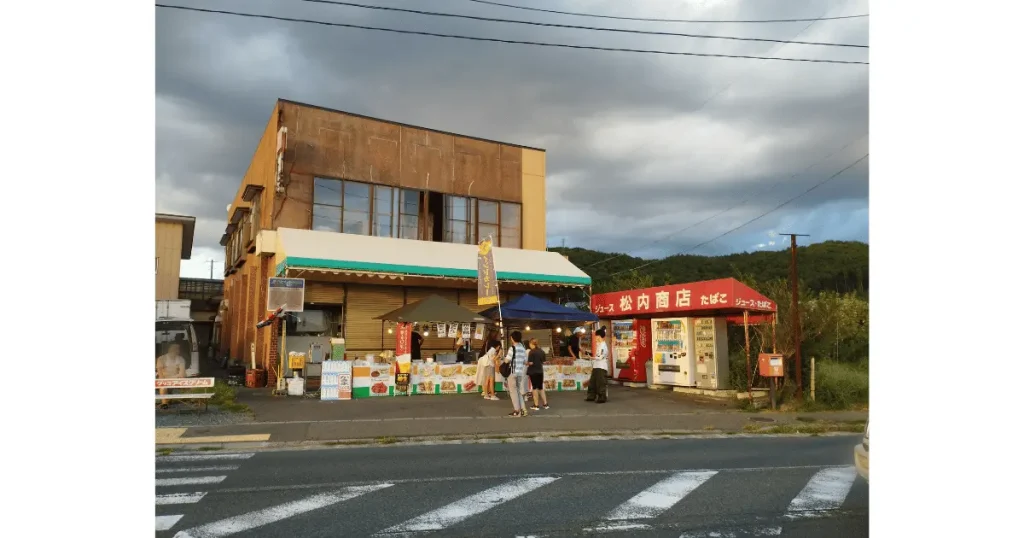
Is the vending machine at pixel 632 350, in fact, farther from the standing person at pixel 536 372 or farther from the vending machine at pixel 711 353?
the standing person at pixel 536 372

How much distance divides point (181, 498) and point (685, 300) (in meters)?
14.8

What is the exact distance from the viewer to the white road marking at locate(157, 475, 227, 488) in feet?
26.3

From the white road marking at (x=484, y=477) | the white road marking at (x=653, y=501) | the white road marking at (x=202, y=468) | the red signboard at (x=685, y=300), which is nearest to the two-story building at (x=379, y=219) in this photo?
the red signboard at (x=685, y=300)

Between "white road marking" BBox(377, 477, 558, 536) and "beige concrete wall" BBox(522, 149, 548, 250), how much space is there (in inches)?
711

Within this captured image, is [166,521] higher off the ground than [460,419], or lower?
higher

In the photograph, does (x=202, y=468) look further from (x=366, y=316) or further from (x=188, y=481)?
(x=366, y=316)

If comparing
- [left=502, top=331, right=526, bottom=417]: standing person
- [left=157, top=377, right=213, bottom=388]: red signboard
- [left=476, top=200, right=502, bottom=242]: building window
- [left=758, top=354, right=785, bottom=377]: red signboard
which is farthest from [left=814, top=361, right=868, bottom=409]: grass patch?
[left=157, top=377, right=213, bottom=388]: red signboard

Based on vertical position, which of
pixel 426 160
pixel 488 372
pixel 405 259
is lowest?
pixel 488 372

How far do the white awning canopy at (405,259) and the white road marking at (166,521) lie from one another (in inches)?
499

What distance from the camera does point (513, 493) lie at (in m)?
7.44

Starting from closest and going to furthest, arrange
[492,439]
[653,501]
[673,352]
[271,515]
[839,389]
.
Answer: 1. [271,515]
2. [653,501]
3. [492,439]
4. [839,389]
5. [673,352]

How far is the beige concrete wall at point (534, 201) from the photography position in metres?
25.9

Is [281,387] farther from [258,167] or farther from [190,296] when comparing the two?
[190,296]

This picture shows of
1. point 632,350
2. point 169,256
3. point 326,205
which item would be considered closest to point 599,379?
point 632,350
